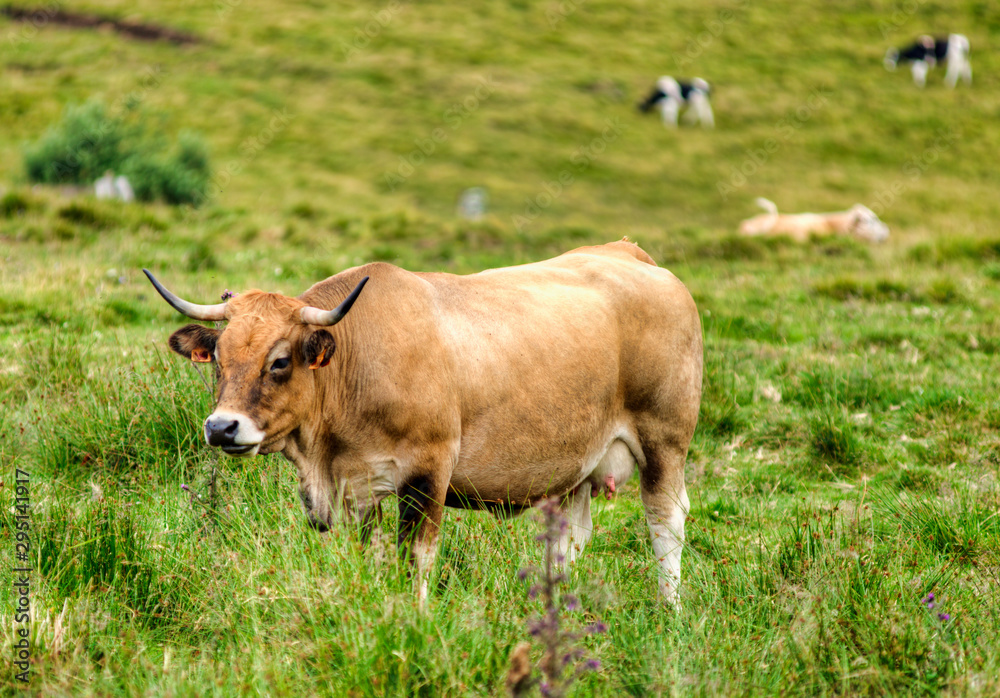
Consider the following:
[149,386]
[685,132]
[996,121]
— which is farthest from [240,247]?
[996,121]

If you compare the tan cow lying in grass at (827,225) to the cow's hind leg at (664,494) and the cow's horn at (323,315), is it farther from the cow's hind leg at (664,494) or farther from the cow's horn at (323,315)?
the cow's horn at (323,315)

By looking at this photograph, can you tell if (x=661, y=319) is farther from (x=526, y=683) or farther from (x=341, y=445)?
(x=526, y=683)

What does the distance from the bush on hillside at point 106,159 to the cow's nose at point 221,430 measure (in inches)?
634

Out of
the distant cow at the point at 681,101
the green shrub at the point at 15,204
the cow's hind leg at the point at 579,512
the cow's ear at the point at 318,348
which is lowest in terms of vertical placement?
the distant cow at the point at 681,101

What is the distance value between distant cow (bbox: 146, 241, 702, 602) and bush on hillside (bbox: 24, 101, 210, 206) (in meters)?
15.5

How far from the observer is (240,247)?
12727mm

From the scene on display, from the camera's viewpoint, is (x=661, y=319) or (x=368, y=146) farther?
(x=368, y=146)

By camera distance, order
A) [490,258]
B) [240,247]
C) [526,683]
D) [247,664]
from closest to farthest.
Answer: [526,683]
[247,664]
[240,247]
[490,258]

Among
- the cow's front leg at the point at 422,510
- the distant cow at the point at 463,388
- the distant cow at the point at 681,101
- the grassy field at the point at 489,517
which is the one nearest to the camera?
the grassy field at the point at 489,517

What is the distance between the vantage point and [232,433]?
156 inches

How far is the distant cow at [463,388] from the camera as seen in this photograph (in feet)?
13.9

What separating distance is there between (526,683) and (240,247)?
1085 centimetres

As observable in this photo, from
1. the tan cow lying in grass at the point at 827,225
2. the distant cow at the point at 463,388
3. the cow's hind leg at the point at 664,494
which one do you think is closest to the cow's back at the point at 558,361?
the distant cow at the point at 463,388

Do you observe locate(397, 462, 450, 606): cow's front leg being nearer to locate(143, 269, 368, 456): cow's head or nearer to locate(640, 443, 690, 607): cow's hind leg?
locate(143, 269, 368, 456): cow's head
